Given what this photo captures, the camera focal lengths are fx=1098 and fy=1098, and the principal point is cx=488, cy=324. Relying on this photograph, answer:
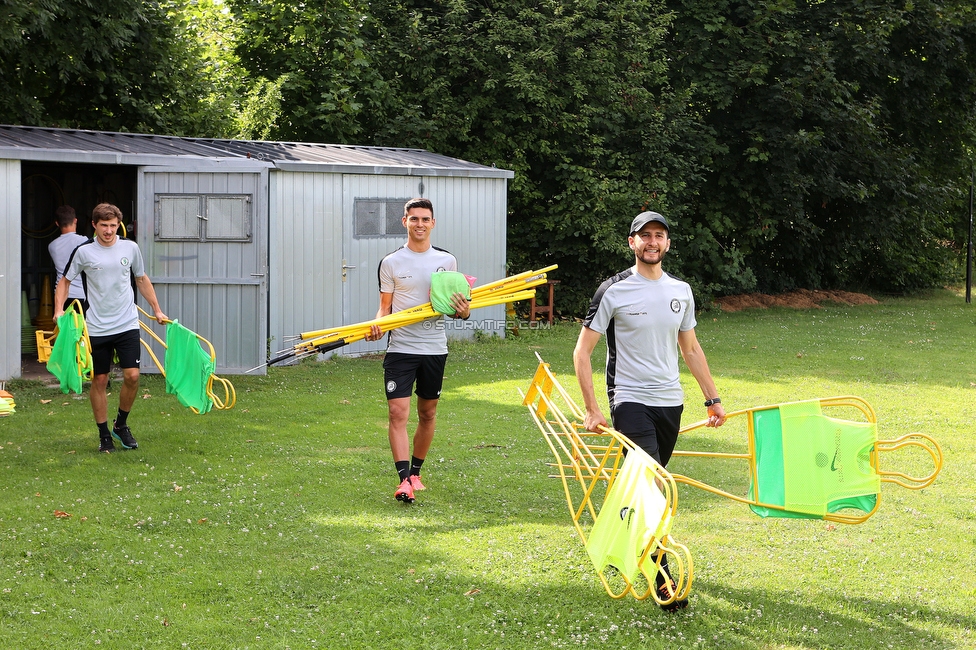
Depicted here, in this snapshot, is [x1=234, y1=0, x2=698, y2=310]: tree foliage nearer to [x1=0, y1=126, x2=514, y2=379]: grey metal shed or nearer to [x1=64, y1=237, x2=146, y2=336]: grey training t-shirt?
[x1=0, y1=126, x2=514, y2=379]: grey metal shed

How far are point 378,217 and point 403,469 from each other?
8616 millimetres

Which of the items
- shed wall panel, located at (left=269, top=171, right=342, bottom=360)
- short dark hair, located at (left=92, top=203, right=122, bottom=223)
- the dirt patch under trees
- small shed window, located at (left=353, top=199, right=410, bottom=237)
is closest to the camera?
short dark hair, located at (left=92, top=203, right=122, bottom=223)

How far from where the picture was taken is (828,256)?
2631 cm

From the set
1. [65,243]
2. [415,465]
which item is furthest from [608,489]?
[65,243]

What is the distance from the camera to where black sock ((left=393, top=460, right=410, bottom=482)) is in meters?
7.43

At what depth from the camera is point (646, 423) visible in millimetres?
5590

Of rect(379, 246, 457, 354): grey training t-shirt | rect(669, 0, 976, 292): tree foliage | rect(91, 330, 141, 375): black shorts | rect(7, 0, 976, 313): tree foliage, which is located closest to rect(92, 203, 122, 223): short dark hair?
rect(91, 330, 141, 375): black shorts

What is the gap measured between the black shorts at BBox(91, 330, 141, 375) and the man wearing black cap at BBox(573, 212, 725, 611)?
4566 millimetres

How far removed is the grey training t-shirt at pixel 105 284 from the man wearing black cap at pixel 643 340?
4.59m

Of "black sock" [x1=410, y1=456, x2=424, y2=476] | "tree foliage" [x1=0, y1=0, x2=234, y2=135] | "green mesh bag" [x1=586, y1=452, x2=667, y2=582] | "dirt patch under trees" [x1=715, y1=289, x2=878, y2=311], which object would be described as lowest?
"black sock" [x1=410, y1=456, x2=424, y2=476]

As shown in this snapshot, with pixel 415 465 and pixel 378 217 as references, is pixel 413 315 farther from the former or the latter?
pixel 378 217

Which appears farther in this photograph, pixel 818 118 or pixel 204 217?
pixel 818 118

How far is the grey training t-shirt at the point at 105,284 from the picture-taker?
8.69m

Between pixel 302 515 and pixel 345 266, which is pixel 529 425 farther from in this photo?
pixel 345 266
